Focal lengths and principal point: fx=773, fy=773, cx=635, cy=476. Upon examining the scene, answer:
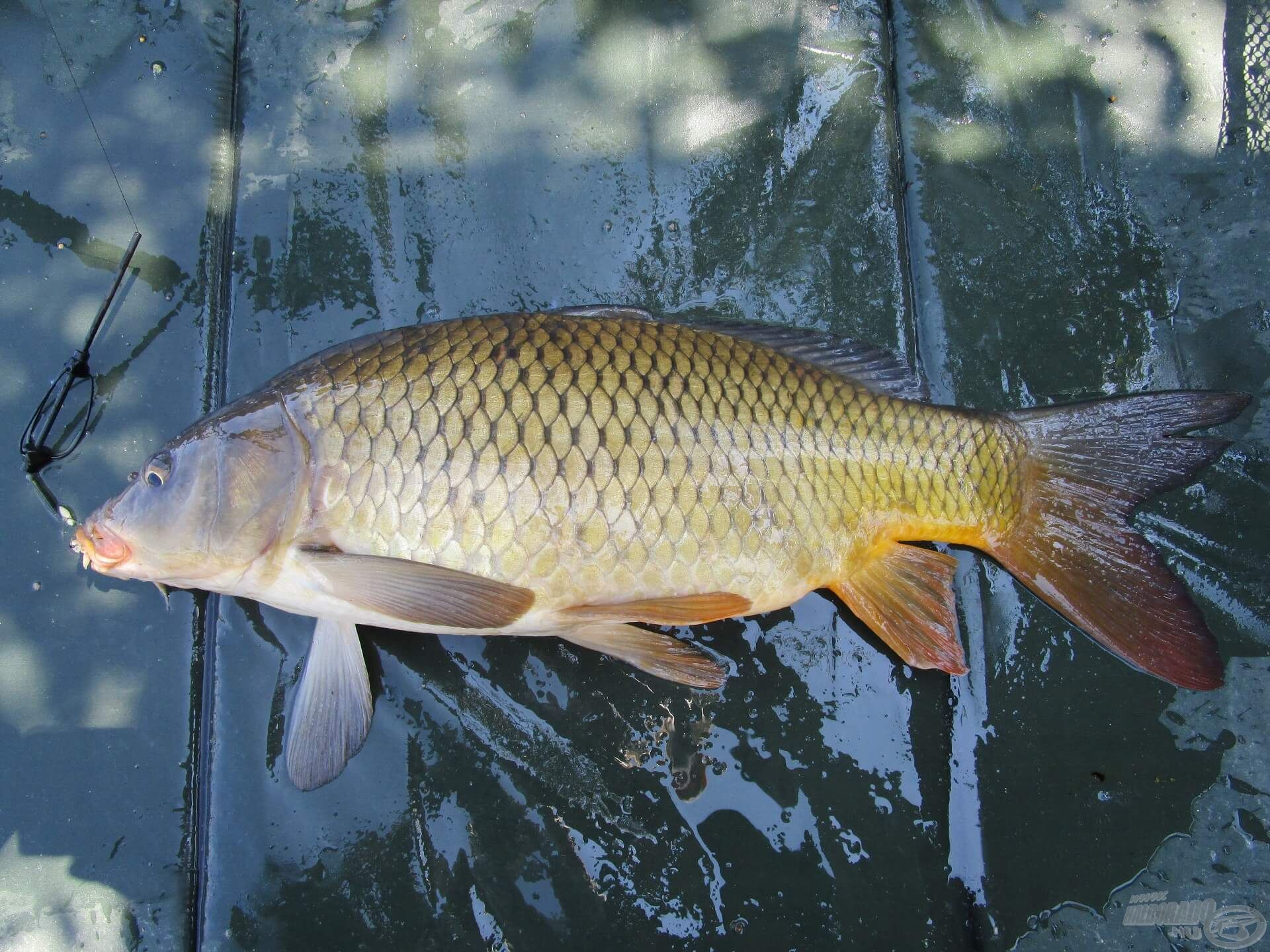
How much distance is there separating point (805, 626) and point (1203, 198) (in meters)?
1.39

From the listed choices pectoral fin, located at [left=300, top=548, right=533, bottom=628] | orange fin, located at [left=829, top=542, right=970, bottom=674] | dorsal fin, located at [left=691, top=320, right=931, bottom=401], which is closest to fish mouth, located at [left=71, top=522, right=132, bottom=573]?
pectoral fin, located at [left=300, top=548, right=533, bottom=628]

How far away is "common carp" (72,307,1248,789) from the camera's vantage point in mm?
1306

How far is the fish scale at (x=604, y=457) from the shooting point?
130 centimetres

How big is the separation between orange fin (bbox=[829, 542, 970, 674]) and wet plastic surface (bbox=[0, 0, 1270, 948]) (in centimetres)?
15

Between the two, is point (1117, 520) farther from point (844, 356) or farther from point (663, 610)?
point (663, 610)

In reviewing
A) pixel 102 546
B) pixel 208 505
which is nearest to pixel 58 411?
pixel 102 546

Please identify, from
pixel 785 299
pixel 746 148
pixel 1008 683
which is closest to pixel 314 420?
pixel 785 299

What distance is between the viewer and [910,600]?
152 centimetres

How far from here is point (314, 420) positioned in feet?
4.40

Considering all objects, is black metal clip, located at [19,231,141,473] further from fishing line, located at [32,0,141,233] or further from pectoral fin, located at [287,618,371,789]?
pectoral fin, located at [287,618,371,789]

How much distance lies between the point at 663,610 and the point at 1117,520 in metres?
0.92

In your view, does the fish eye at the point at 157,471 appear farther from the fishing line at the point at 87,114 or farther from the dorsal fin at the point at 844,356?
the dorsal fin at the point at 844,356

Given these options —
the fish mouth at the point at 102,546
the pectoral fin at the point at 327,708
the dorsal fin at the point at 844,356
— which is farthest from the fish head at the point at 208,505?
the dorsal fin at the point at 844,356

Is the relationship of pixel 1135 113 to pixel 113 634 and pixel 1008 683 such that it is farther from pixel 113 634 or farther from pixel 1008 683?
pixel 113 634
